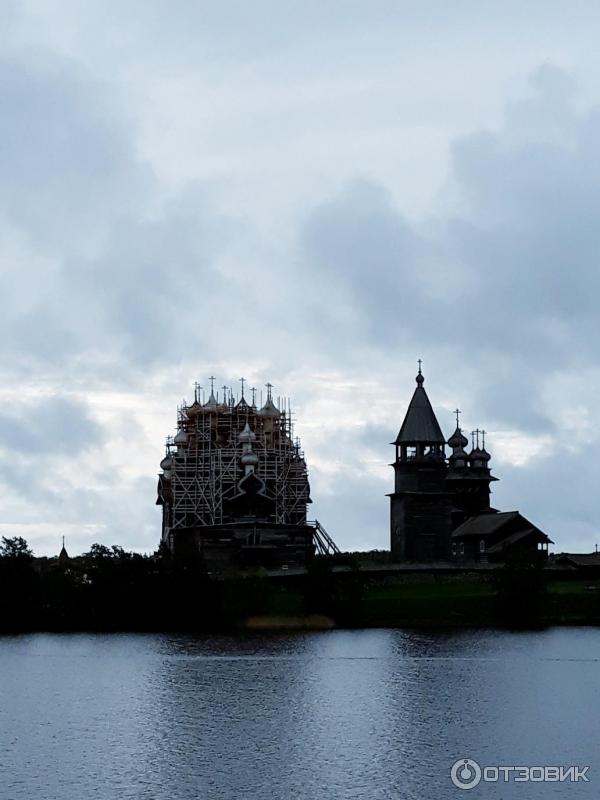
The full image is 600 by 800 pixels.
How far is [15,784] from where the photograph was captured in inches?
1875

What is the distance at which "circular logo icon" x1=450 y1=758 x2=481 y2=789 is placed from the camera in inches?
1843

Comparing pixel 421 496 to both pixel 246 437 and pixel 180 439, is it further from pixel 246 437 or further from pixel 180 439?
pixel 180 439

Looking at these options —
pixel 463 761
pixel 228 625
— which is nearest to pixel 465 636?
pixel 228 625

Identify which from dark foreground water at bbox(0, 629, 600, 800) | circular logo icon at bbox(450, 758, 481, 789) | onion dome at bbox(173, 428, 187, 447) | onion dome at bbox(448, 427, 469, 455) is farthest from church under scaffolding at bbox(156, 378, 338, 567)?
circular logo icon at bbox(450, 758, 481, 789)

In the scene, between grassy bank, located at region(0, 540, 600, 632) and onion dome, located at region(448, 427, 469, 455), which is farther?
onion dome, located at region(448, 427, 469, 455)

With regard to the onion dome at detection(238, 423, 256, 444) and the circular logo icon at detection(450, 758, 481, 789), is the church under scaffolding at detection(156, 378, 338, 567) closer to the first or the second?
the onion dome at detection(238, 423, 256, 444)

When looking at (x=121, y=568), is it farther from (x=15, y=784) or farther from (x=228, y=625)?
(x=15, y=784)

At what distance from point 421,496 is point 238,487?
18871 mm

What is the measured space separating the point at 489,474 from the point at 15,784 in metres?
104

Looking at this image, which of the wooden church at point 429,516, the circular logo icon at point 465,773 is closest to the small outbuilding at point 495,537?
the wooden church at point 429,516

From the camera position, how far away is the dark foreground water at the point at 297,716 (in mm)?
47781

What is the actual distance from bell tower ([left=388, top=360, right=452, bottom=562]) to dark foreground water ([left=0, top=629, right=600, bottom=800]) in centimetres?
3223

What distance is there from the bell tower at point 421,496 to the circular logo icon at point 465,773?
7179 cm

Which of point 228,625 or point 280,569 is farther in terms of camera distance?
point 280,569
